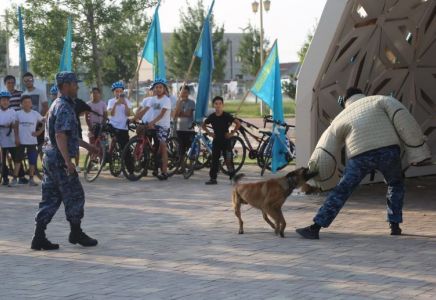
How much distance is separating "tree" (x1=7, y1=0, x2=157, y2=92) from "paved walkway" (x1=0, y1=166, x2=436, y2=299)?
21.4 m

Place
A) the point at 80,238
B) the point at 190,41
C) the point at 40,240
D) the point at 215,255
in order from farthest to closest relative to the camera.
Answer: the point at 190,41 → the point at 80,238 → the point at 40,240 → the point at 215,255

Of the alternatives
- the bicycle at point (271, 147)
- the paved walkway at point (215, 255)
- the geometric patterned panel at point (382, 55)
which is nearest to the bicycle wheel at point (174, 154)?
the bicycle at point (271, 147)

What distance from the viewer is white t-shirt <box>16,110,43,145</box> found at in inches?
634

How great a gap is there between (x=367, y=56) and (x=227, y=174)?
15.1 feet

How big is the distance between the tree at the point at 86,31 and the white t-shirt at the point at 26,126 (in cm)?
1840

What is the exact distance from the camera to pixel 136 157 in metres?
16.6

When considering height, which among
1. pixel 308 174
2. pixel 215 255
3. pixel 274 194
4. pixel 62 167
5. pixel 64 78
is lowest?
pixel 215 255

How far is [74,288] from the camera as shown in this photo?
7609 mm

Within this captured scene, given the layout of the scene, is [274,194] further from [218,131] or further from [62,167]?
[218,131]

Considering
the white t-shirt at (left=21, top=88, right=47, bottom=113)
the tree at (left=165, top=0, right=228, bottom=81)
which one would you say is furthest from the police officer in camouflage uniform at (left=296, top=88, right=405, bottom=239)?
the tree at (left=165, top=0, right=228, bottom=81)

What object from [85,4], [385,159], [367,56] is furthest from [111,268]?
[85,4]

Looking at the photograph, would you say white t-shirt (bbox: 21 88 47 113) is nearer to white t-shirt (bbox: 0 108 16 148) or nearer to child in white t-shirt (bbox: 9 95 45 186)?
child in white t-shirt (bbox: 9 95 45 186)

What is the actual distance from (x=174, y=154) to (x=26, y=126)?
287cm

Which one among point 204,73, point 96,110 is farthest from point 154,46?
point 96,110
